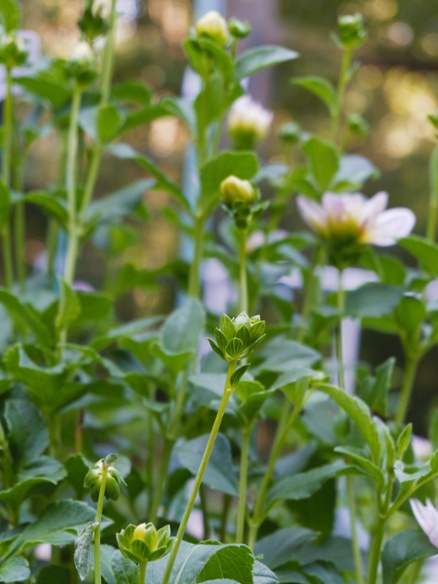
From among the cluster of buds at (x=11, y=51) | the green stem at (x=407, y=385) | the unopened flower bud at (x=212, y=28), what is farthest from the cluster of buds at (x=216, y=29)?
the green stem at (x=407, y=385)

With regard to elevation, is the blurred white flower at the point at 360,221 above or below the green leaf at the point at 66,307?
above

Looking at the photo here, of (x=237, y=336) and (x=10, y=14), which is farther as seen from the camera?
(x=10, y=14)

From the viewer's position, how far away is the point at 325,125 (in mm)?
4195

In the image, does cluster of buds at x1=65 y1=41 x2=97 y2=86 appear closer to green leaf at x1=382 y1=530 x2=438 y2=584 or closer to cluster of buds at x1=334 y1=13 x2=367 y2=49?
cluster of buds at x1=334 y1=13 x2=367 y2=49

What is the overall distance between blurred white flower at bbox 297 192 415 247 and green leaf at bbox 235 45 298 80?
0.08 metres

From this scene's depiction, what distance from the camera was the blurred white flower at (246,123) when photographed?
0.56m

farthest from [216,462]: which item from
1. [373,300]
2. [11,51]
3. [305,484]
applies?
[11,51]

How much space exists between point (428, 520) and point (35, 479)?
0.16 metres

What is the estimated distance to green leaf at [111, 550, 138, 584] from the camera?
0.82 ft

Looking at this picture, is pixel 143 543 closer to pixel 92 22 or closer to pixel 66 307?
pixel 66 307

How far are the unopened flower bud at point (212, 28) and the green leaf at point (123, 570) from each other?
28 centimetres

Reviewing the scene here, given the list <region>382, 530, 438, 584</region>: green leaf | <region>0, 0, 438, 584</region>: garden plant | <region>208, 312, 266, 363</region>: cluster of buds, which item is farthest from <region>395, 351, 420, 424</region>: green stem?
<region>208, 312, 266, 363</region>: cluster of buds

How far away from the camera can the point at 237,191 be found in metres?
0.37

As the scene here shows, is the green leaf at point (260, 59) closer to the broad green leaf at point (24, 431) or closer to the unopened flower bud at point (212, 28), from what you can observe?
the unopened flower bud at point (212, 28)
